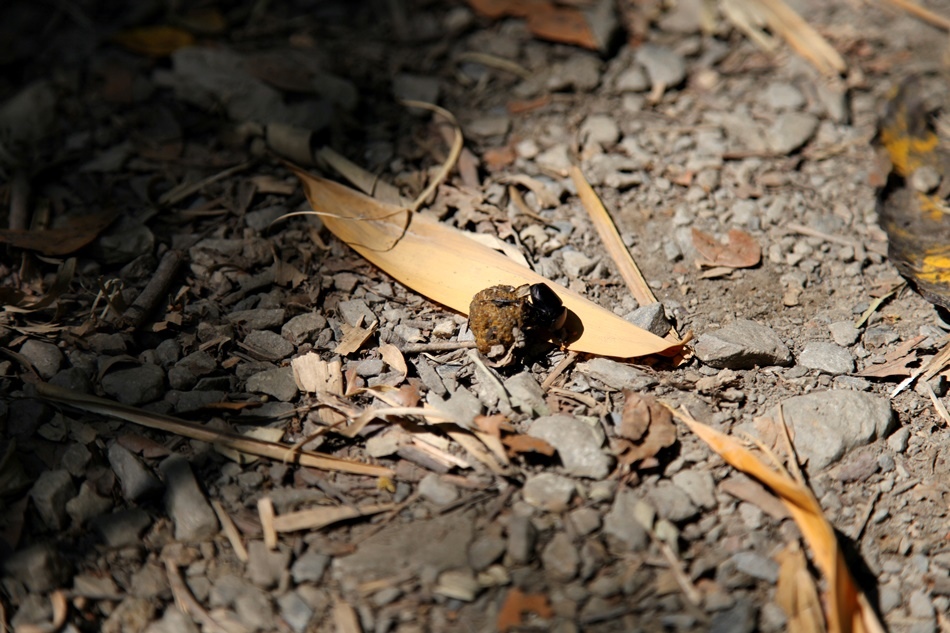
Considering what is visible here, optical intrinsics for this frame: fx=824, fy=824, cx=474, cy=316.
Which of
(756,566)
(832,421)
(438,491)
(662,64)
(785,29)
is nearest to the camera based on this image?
(756,566)

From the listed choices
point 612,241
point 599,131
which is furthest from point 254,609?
point 599,131

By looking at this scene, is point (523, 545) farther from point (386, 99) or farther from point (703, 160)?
point (386, 99)

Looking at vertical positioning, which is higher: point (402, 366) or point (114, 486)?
point (402, 366)

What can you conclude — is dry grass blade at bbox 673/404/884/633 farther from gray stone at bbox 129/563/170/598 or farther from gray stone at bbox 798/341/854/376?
gray stone at bbox 129/563/170/598

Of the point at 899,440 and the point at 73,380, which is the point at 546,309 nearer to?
the point at 899,440

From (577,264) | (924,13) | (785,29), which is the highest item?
(924,13)

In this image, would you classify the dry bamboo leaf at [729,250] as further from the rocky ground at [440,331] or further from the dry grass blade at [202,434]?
the dry grass blade at [202,434]

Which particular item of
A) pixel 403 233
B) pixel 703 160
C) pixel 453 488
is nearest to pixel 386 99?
pixel 403 233
